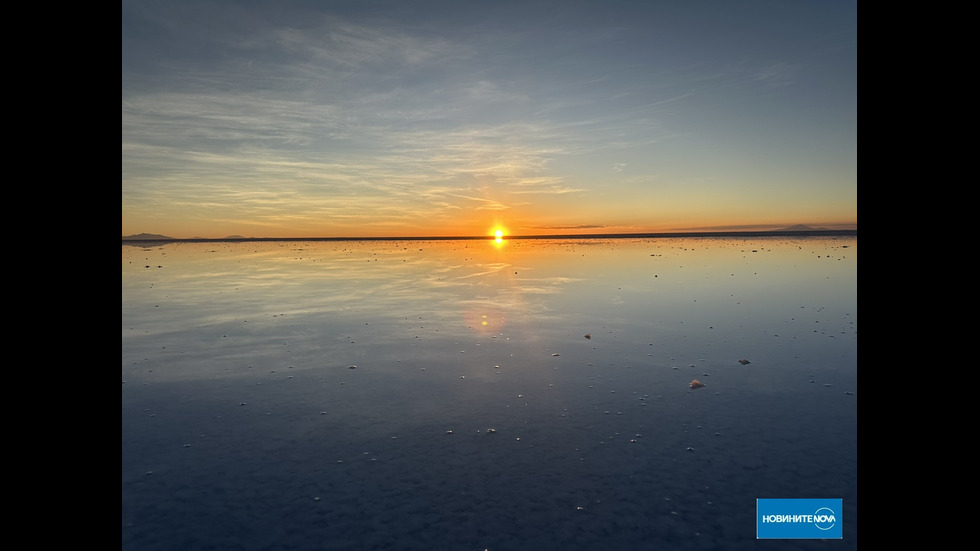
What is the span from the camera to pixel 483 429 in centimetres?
777

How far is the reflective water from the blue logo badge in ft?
0.44

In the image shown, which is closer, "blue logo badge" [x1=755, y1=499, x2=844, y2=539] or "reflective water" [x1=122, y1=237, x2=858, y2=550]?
"blue logo badge" [x1=755, y1=499, x2=844, y2=539]

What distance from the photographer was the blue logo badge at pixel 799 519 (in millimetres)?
5285

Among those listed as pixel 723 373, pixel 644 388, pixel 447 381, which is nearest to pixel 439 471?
pixel 447 381

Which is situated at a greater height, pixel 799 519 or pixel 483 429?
pixel 483 429

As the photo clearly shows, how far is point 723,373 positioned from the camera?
10.5 m

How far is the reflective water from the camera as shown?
540 centimetres

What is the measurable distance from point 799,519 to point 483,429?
4059mm

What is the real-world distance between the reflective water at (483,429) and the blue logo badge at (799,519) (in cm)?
13

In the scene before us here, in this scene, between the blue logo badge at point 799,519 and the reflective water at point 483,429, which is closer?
the blue logo badge at point 799,519

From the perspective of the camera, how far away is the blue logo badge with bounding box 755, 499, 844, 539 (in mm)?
5285
